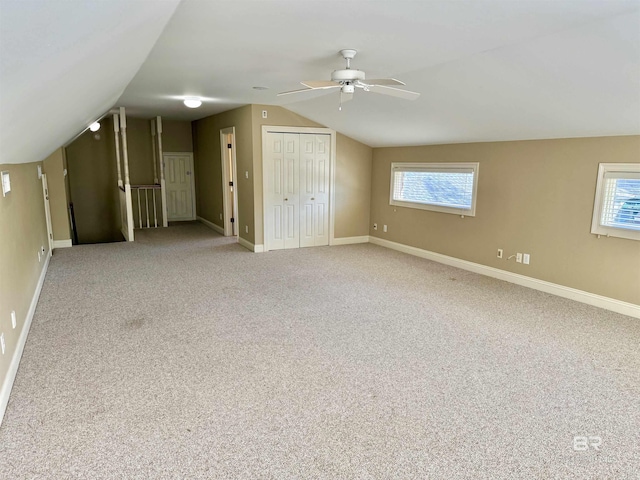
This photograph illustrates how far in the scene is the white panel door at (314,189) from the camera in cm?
670

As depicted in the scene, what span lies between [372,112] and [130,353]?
4.06 metres

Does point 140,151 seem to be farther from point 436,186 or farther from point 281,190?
point 436,186

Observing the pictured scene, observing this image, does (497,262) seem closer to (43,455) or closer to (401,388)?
(401,388)

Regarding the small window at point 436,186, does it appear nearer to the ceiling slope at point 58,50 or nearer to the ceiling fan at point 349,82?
the ceiling fan at point 349,82

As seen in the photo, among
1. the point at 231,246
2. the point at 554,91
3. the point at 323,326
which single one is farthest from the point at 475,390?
the point at 231,246

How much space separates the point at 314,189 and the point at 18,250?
432 centimetres

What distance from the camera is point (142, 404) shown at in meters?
2.48

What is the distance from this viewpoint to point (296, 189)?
6.70 m

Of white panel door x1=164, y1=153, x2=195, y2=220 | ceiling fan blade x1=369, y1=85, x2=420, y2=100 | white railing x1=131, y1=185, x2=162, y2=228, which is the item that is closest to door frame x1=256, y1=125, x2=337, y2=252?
ceiling fan blade x1=369, y1=85, x2=420, y2=100

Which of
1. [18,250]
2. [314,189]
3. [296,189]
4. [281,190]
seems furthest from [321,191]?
[18,250]

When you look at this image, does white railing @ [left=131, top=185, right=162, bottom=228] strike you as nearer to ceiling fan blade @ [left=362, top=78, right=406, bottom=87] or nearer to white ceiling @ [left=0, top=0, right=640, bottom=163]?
white ceiling @ [left=0, top=0, right=640, bottom=163]

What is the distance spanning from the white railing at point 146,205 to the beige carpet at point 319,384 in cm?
413

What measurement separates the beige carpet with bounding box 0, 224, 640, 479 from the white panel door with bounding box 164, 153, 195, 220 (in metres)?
4.74

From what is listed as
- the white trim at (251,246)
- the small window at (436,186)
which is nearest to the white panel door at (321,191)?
the white trim at (251,246)
